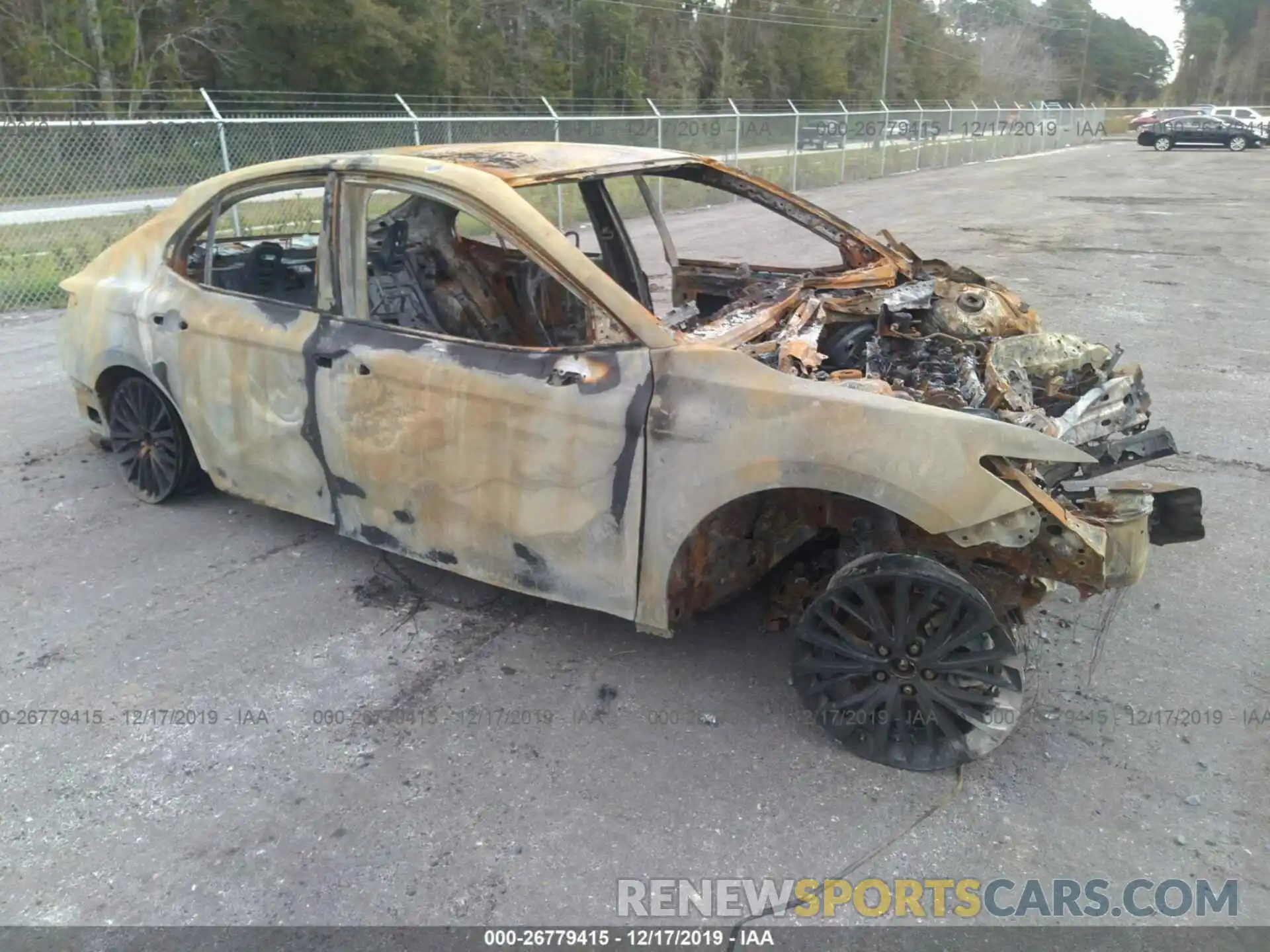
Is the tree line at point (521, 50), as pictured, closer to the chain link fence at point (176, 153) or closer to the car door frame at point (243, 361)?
the chain link fence at point (176, 153)

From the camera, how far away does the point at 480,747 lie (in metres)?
3.12

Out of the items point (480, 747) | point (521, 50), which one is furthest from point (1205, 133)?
point (480, 747)

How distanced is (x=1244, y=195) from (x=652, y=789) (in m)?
22.4

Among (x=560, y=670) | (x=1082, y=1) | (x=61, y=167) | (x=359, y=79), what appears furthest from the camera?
(x=1082, y=1)

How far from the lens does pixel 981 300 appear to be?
4.22 m

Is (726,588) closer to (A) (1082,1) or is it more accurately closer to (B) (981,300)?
(B) (981,300)

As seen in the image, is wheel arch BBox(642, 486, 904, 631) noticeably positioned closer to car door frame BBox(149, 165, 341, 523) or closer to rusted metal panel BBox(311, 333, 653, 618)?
rusted metal panel BBox(311, 333, 653, 618)

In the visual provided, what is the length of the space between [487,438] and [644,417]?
605mm

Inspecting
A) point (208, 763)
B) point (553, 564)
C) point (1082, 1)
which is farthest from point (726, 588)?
point (1082, 1)

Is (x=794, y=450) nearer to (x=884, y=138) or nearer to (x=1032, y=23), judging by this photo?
(x=884, y=138)

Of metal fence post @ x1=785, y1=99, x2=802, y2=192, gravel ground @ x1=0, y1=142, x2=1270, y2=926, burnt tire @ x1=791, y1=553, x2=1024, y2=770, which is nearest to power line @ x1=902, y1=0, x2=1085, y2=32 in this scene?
metal fence post @ x1=785, y1=99, x2=802, y2=192

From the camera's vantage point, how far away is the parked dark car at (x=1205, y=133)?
117 feet

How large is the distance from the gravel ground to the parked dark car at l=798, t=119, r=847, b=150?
69.8 ft

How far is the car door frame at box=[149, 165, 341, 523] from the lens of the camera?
3.82m
